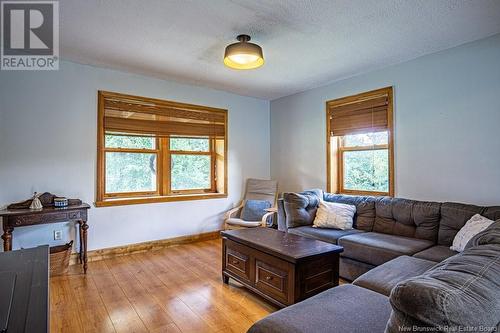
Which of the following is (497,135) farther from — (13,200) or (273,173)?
(13,200)

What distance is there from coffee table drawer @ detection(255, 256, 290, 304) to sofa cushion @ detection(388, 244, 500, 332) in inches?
52.6

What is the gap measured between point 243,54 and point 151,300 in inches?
95.4

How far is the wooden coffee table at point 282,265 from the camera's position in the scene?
2.18m

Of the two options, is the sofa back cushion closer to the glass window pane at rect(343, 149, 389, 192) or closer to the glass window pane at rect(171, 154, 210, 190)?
the glass window pane at rect(343, 149, 389, 192)

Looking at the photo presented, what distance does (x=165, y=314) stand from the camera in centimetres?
232

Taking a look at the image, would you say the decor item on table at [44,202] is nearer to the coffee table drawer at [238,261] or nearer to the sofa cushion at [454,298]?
the coffee table drawer at [238,261]

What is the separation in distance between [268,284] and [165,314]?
0.88m

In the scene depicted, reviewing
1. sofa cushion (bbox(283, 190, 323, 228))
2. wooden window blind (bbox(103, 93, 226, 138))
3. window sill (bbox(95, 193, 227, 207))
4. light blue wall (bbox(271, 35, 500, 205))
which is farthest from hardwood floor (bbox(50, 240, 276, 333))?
light blue wall (bbox(271, 35, 500, 205))

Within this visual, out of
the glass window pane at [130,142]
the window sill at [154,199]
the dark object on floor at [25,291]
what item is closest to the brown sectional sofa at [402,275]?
the dark object on floor at [25,291]

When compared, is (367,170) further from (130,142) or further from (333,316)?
(130,142)

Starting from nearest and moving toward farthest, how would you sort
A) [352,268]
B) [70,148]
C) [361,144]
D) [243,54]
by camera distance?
[243,54] → [352,268] → [70,148] → [361,144]

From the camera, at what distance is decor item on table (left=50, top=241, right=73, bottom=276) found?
3054mm

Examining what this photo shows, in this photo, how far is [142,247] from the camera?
4.01m

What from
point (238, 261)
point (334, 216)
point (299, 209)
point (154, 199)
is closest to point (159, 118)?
point (154, 199)
